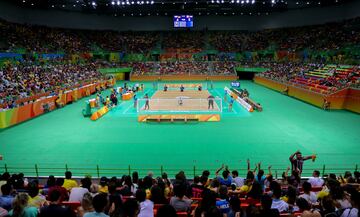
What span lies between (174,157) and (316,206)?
8810 mm

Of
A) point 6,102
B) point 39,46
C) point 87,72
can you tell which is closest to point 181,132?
point 6,102

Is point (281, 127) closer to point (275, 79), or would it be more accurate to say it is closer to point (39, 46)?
point (275, 79)

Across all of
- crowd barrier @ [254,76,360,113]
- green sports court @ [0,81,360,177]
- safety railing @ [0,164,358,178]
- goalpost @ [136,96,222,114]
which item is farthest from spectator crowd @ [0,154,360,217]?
crowd barrier @ [254,76,360,113]

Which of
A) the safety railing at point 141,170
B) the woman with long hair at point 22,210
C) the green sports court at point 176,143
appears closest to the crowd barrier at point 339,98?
the green sports court at point 176,143

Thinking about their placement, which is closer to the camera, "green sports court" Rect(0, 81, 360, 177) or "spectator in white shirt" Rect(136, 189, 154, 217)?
"spectator in white shirt" Rect(136, 189, 154, 217)

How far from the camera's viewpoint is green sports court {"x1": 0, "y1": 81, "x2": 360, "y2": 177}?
13461 millimetres

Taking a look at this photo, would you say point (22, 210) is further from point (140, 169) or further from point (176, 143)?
point (176, 143)

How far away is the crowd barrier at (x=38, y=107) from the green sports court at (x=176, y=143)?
2.18ft

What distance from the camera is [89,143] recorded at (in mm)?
16922

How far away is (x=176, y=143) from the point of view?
16.8 metres

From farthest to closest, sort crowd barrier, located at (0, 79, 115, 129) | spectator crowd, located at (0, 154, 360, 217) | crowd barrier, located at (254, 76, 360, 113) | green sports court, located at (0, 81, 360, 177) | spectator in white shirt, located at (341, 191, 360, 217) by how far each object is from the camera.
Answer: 1. crowd barrier, located at (254, 76, 360, 113)
2. crowd barrier, located at (0, 79, 115, 129)
3. green sports court, located at (0, 81, 360, 177)
4. spectator in white shirt, located at (341, 191, 360, 217)
5. spectator crowd, located at (0, 154, 360, 217)

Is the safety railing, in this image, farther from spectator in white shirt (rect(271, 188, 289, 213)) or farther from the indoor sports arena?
spectator in white shirt (rect(271, 188, 289, 213))

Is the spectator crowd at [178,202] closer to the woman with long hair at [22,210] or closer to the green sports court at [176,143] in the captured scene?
the woman with long hair at [22,210]

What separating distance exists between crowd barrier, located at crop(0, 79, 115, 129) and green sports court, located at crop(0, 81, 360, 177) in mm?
665
